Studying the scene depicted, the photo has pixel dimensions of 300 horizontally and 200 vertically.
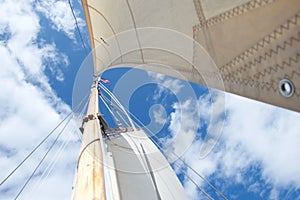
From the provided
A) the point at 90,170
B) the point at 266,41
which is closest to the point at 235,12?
the point at 266,41

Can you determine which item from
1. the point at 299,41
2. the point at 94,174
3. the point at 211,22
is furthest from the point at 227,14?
the point at 94,174

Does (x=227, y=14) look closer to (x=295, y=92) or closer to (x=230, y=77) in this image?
(x=230, y=77)

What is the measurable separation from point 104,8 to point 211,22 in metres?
3.68

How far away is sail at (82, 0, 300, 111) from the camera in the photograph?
1.20m

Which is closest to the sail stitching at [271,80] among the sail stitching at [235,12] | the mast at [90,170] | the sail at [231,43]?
the sail at [231,43]

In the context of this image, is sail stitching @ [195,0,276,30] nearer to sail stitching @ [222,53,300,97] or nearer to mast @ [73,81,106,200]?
sail stitching @ [222,53,300,97]

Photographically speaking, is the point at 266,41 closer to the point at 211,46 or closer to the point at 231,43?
the point at 231,43

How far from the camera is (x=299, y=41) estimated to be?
1109 mm

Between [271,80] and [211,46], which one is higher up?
[211,46]

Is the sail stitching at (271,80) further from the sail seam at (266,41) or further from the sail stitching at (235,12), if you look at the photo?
the sail stitching at (235,12)

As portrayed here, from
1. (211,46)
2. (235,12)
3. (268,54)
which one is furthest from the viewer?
(211,46)

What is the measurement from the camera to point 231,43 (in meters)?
1.55

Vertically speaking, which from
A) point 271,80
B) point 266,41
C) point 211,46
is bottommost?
point 271,80

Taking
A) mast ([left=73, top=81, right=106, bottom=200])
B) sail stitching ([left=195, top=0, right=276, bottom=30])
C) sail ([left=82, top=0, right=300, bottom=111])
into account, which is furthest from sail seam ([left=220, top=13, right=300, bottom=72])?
mast ([left=73, top=81, right=106, bottom=200])
